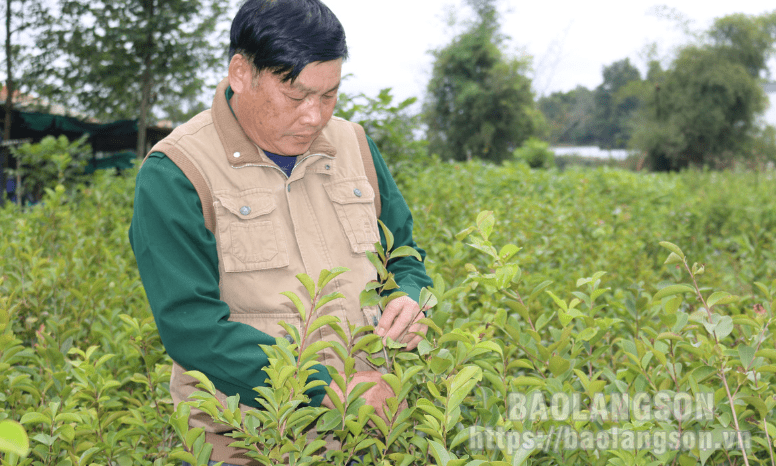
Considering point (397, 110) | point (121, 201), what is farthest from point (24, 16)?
point (397, 110)

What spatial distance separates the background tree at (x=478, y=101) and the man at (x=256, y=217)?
3413 cm

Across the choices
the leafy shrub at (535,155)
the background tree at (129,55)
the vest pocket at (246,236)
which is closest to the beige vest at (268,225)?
the vest pocket at (246,236)

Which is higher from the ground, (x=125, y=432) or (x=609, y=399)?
(x=609, y=399)

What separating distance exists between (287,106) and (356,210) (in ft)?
1.23

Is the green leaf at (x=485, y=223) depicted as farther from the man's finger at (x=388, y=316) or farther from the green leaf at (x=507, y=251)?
the man's finger at (x=388, y=316)

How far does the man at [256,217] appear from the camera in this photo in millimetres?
1423

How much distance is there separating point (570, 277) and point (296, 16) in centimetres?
222

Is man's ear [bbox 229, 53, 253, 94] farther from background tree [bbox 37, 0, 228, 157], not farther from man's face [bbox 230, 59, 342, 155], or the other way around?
background tree [bbox 37, 0, 228, 157]

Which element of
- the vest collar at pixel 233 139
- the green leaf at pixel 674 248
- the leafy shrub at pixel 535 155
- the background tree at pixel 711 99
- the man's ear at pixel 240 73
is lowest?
the green leaf at pixel 674 248

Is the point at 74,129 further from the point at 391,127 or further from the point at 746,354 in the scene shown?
the point at 746,354

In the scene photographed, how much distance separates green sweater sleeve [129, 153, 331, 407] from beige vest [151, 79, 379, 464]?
0.22ft

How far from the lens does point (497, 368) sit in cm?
168

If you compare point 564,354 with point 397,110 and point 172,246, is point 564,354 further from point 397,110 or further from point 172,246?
point 397,110

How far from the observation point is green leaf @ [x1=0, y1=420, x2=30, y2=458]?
0.50m
